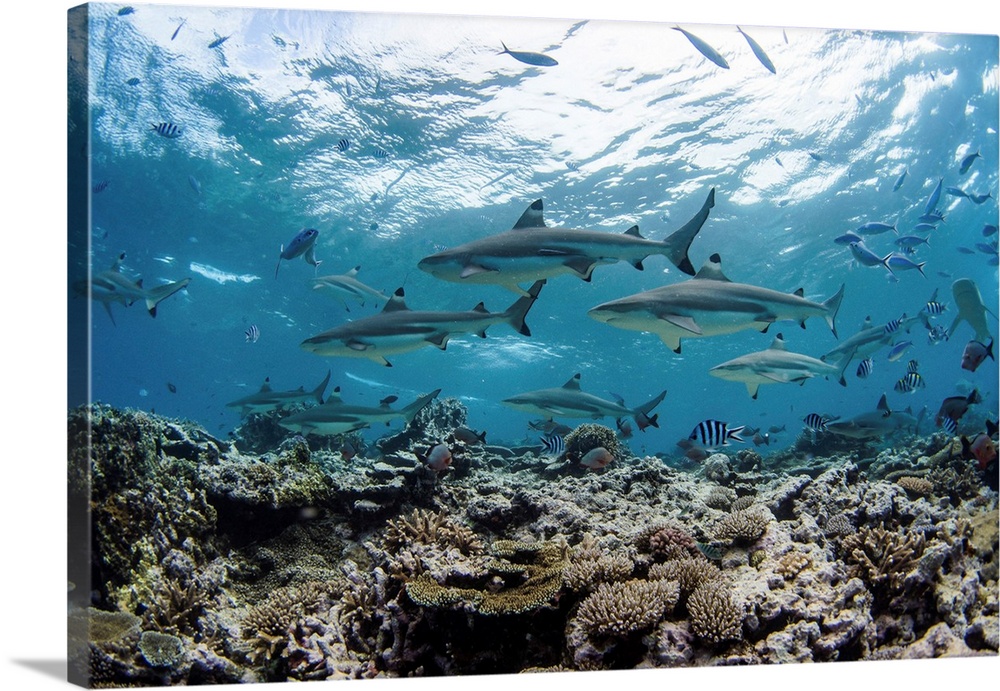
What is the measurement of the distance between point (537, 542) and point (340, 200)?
445 inches

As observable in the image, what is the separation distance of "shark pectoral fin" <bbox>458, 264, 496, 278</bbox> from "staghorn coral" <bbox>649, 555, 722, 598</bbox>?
3.10 metres

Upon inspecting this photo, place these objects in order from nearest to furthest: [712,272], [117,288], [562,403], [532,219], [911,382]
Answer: [532,219] < [712,272] < [117,288] < [562,403] < [911,382]

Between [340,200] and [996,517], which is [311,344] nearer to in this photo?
[996,517]

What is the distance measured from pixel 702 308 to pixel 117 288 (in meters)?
6.22

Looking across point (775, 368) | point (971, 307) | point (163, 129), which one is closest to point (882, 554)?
point (775, 368)

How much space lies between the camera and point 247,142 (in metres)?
12.9

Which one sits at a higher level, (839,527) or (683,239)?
(683,239)

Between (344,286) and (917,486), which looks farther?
(344,286)

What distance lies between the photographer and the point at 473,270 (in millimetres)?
5918

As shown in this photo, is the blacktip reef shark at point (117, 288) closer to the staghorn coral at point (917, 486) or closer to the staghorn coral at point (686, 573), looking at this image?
the staghorn coral at point (686, 573)

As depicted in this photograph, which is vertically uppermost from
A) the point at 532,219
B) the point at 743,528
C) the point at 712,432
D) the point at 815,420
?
the point at 532,219

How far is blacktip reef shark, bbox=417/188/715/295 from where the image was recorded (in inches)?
230

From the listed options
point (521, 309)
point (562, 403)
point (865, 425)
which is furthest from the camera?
point (865, 425)

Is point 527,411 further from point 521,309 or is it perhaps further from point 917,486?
point 917,486
